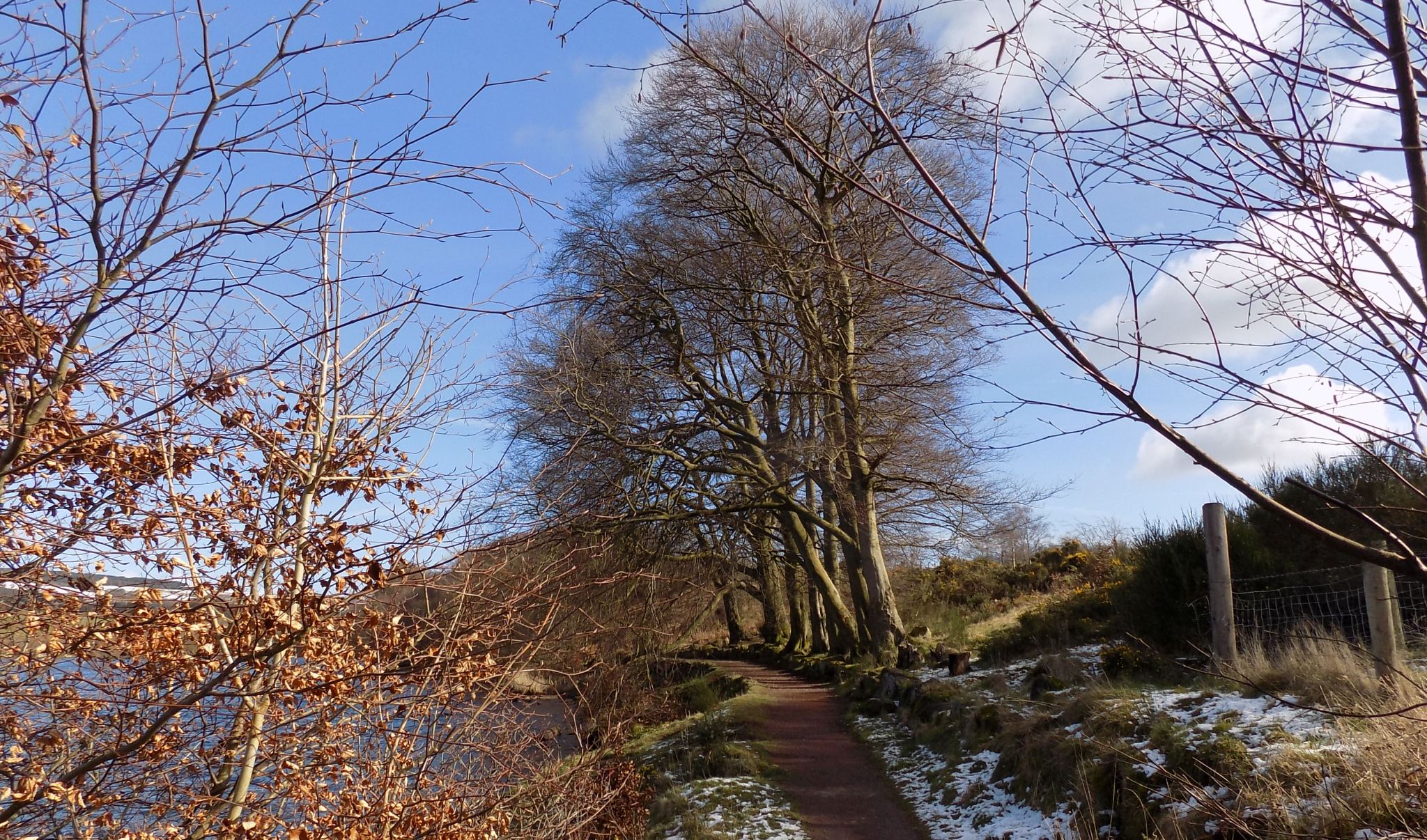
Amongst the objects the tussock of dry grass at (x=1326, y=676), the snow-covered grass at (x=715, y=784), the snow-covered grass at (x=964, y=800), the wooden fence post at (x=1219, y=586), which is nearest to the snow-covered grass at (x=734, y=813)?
the snow-covered grass at (x=715, y=784)

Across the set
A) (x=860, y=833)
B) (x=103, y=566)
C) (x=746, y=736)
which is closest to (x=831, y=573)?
(x=746, y=736)

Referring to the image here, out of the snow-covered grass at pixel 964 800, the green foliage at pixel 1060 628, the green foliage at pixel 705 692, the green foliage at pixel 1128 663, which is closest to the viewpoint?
the snow-covered grass at pixel 964 800

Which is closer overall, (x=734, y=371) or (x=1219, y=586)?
(x=1219, y=586)

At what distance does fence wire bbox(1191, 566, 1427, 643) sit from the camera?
884 cm

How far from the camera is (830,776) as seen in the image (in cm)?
1027

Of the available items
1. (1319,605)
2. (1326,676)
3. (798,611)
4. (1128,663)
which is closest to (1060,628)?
(1128,663)

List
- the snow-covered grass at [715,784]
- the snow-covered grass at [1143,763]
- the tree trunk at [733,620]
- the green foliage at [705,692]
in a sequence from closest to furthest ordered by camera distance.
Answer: the snow-covered grass at [1143,763], the snow-covered grass at [715,784], the green foliage at [705,692], the tree trunk at [733,620]

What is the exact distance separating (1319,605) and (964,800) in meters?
4.36

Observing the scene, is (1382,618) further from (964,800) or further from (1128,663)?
(964,800)

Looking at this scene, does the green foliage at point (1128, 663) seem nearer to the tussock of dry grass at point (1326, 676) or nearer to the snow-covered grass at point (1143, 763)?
the snow-covered grass at point (1143, 763)

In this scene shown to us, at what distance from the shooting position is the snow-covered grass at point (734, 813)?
8547 millimetres

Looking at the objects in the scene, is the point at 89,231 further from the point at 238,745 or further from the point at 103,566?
the point at 238,745

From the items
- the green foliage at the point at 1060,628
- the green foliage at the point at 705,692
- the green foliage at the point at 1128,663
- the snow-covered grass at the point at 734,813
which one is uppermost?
the green foliage at the point at 1060,628

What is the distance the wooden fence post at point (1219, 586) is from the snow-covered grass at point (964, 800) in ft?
7.76
